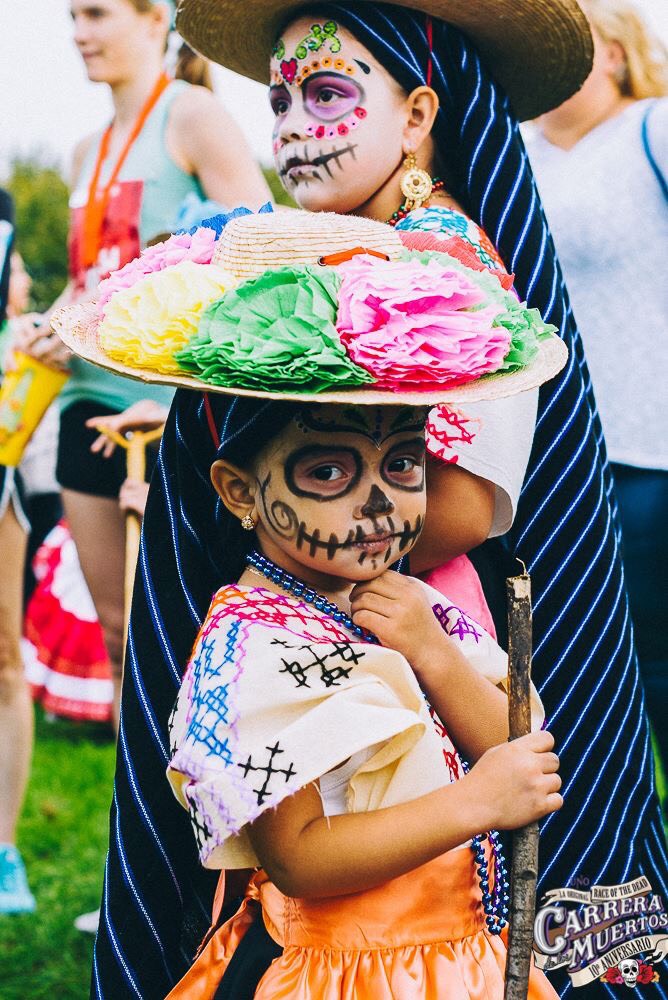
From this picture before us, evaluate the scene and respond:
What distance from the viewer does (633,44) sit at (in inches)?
163

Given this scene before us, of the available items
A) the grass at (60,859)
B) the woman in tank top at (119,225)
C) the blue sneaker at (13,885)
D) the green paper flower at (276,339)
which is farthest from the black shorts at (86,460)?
the green paper flower at (276,339)

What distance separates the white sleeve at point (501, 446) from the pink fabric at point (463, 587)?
0.09 m

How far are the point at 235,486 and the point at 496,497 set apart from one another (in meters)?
0.56

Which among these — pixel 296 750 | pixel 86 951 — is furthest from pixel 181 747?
pixel 86 951

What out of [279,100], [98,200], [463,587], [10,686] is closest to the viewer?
[463,587]

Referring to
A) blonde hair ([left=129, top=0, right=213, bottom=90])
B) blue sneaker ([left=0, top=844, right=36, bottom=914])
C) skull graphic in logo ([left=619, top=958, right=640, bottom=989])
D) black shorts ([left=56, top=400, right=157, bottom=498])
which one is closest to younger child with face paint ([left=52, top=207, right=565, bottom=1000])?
skull graphic in logo ([left=619, top=958, right=640, bottom=989])

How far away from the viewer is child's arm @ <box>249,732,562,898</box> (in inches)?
72.6

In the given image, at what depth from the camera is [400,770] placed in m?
1.94

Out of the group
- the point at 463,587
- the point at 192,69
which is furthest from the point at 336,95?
the point at 192,69

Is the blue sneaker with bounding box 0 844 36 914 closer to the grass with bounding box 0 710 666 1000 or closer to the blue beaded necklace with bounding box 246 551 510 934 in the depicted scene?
the grass with bounding box 0 710 666 1000

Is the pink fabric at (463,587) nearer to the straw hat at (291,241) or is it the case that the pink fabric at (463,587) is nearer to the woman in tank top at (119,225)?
the straw hat at (291,241)

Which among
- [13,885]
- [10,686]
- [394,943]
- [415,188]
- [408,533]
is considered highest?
[415,188]

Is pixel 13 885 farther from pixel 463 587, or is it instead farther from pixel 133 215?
pixel 463 587

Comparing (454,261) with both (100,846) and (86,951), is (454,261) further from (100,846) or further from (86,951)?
(100,846)
